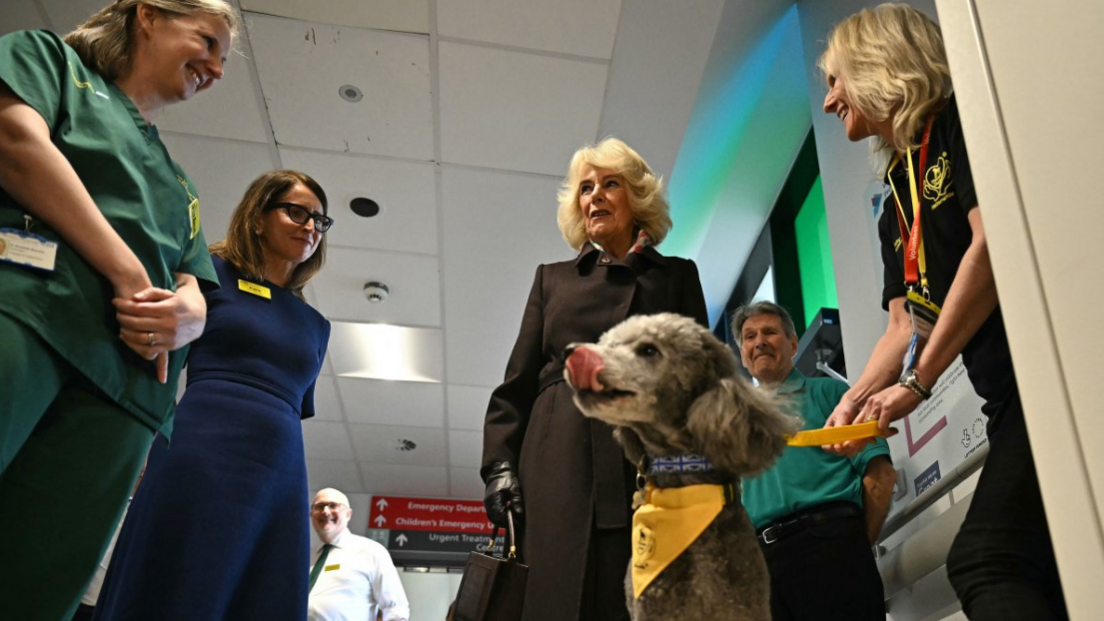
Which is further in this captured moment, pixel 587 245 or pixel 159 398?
pixel 587 245

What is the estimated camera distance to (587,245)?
182 centimetres

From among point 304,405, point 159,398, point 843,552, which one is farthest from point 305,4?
point 843,552

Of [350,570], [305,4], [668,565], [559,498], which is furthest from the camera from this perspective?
[350,570]

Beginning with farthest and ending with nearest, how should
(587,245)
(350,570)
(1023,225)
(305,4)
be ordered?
(350,570)
(305,4)
(587,245)
(1023,225)

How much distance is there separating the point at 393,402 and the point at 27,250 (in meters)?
5.51

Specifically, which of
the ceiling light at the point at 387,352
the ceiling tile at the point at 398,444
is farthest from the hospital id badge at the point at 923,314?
the ceiling tile at the point at 398,444

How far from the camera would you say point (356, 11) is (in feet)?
10.8

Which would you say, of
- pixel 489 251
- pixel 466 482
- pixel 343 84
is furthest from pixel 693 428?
pixel 466 482

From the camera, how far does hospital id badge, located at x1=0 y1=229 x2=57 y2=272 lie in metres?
1.16

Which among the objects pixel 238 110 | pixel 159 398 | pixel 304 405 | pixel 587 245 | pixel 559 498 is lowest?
pixel 559 498

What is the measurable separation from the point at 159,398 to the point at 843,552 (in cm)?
154

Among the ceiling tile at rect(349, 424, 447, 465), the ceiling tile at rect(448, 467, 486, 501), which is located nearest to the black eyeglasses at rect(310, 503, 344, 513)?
the ceiling tile at rect(349, 424, 447, 465)

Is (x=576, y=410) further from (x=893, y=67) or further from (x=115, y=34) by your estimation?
(x=115, y=34)

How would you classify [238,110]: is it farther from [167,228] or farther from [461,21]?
[167,228]
